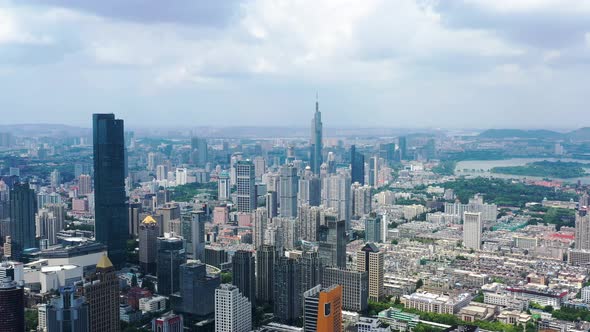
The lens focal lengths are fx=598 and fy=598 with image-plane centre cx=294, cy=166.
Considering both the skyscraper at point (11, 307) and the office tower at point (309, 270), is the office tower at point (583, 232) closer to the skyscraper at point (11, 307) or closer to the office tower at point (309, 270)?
the office tower at point (309, 270)

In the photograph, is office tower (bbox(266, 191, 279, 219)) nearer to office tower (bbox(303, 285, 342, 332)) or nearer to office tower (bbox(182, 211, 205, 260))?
office tower (bbox(182, 211, 205, 260))

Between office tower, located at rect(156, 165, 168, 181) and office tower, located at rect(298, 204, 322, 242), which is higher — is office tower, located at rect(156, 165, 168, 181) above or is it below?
above

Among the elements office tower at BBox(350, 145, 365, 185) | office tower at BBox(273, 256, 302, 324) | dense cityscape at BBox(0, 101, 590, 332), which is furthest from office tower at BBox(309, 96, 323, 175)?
office tower at BBox(273, 256, 302, 324)

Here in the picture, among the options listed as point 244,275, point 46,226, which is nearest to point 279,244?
point 244,275

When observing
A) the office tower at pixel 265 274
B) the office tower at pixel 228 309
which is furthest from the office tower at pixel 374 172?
the office tower at pixel 228 309

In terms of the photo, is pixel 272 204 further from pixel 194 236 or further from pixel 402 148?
pixel 402 148
